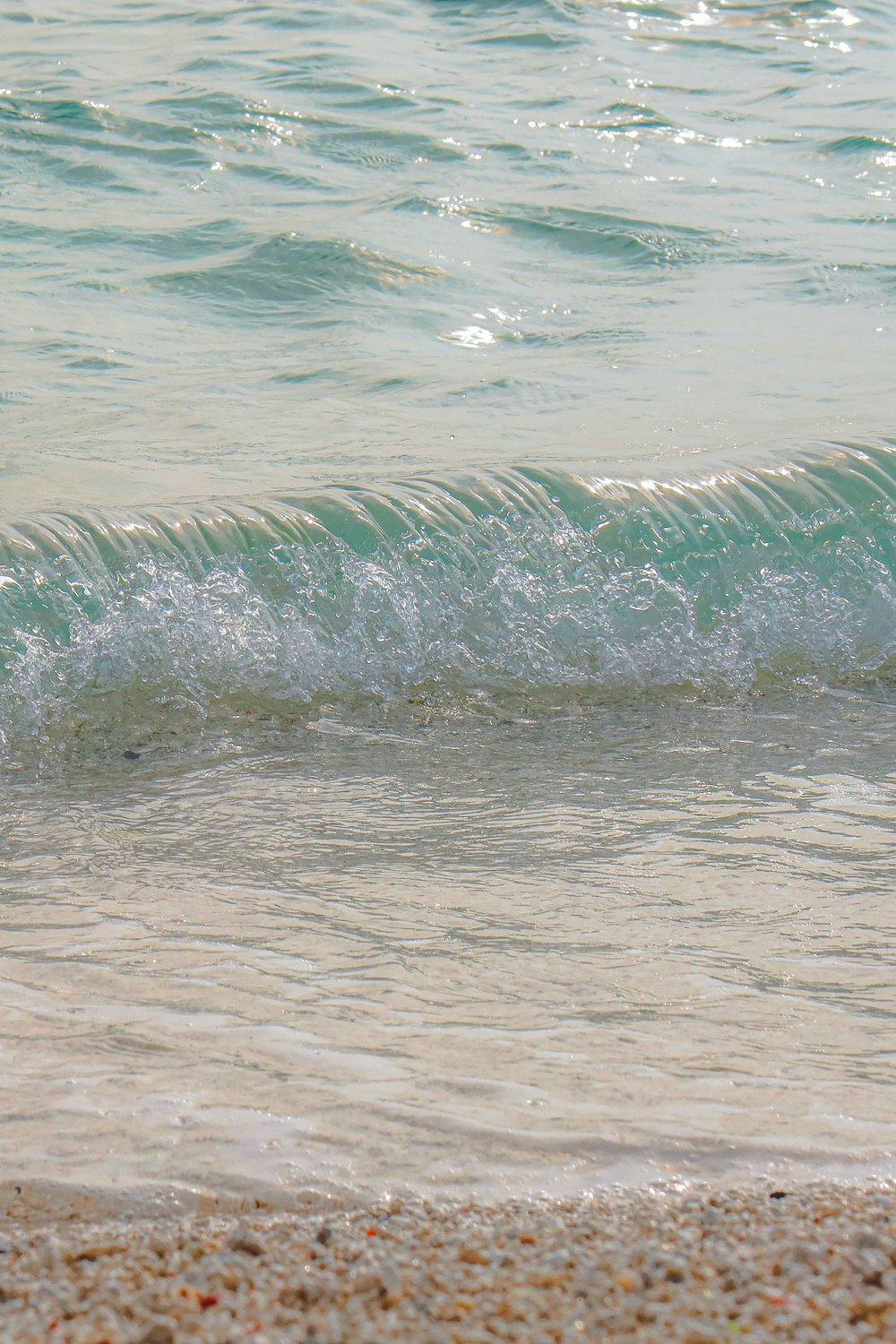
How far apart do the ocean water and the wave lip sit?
2 cm

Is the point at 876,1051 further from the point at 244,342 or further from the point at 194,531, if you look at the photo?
the point at 244,342

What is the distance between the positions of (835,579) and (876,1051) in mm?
3013

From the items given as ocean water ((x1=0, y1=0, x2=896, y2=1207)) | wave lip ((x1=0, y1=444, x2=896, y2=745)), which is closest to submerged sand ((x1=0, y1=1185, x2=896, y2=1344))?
ocean water ((x1=0, y1=0, x2=896, y2=1207))

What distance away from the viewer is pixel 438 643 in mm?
4500

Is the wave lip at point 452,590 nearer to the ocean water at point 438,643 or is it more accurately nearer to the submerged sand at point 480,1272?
the ocean water at point 438,643

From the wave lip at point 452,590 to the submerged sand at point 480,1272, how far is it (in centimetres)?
244

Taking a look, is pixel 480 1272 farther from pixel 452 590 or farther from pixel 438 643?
pixel 452 590

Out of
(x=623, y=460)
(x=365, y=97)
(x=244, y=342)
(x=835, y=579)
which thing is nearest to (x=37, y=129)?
(x=365, y=97)

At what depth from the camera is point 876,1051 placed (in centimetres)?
224

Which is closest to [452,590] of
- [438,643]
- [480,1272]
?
[438,643]

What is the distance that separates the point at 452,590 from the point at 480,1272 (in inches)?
125

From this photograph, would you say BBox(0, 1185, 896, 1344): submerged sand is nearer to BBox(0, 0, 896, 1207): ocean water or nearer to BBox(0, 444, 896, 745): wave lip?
BBox(0, 0, 896, 1207): ocean water

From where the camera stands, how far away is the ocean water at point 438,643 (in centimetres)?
212

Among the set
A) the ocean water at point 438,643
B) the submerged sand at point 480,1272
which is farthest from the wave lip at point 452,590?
the submerged sand at point 480,1272
